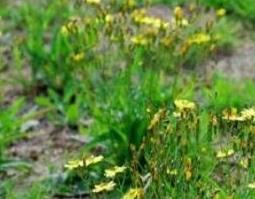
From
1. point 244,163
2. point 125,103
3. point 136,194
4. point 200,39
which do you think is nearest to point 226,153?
point 244,163

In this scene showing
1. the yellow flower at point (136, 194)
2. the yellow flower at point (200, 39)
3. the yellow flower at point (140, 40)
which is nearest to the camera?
the yellow flower at point (136, 194)

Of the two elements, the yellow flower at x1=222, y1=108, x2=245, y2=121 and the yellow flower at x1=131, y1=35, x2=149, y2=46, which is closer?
the yellow flower at x1=222, y1=108, x2=245, y2=121

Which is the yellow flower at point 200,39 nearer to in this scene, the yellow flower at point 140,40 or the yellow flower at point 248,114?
the yellow flower at point 140,40

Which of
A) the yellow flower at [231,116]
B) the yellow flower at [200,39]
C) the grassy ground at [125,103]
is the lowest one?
the grassy ground at [125,103]

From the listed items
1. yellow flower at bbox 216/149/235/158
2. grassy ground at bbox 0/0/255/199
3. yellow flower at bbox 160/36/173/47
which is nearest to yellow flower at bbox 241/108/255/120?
grassy ground at bbox 0/0/255/199

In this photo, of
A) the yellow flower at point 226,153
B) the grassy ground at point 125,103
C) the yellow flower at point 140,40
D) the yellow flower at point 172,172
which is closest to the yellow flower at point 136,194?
the grassy ground at point 125,103

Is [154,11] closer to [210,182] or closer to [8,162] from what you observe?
[8,162]

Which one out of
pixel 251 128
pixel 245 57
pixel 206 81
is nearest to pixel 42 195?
pixel 251 128

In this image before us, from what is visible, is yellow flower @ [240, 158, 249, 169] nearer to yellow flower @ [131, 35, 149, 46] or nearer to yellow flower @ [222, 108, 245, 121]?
yellow flower @ [222, 108, 245, 121]
